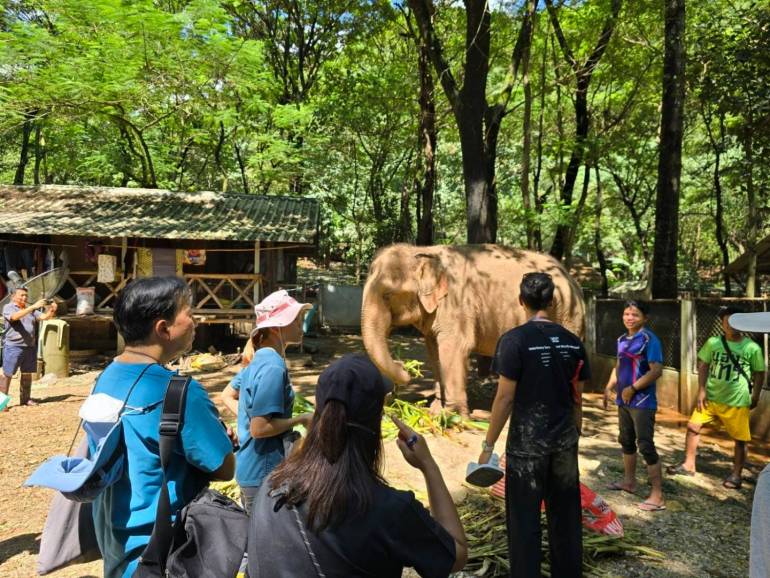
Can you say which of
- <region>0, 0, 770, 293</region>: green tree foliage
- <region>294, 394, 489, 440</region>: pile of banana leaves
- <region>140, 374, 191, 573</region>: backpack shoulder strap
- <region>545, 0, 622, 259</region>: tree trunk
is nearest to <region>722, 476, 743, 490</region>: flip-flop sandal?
<region>294, 394, 489, 440</region>: pile of banana leaves

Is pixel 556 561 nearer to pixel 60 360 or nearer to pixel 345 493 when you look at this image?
pixel 345 493

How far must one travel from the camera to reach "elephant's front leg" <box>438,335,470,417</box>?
739 centimetres

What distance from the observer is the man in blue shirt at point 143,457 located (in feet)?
6.40

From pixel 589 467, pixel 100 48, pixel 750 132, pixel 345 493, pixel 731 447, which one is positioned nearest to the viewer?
pixel 345 493

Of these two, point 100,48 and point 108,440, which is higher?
point 100,48

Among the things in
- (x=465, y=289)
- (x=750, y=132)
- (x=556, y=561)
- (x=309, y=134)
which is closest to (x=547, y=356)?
(x=556, y=561)

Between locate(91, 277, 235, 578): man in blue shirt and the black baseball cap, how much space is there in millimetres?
557

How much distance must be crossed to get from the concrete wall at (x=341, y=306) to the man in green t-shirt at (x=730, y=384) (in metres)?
16.0

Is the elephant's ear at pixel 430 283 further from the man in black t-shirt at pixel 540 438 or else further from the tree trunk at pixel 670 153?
the tree trunk at pixel 670 153

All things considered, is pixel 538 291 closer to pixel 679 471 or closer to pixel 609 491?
pixel 609 491

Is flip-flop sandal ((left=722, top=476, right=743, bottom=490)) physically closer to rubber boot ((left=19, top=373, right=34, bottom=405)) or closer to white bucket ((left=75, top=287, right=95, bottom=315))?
rubber boot ((left=19, top=373, right=34, bottom=405))

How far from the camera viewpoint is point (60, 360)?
11.4 m

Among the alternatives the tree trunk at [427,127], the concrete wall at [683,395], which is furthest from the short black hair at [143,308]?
the tree trunk at [427,127]

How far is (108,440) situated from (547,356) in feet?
7.67
